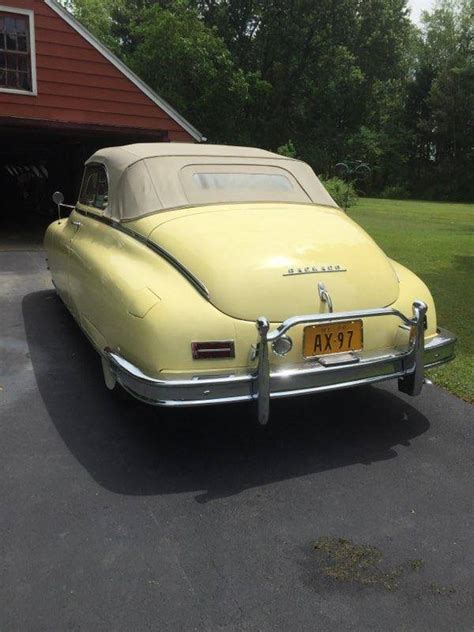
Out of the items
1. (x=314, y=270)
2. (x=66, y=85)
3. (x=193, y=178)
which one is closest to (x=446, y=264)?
(x=193, y=178)

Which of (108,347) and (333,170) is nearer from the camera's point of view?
(108,347)

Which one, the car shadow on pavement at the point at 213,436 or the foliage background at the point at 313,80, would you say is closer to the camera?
the car shadow on pavement at the point at 213,436

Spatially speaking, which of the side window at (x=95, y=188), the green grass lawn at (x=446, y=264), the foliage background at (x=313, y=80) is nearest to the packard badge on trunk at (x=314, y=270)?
the green grass lawn at (x=446, y=264)

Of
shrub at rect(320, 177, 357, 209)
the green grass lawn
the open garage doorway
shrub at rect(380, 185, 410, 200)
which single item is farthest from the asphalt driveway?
shrub at rect(380, 185, 410, 200)

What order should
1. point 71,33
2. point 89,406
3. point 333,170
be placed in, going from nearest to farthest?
point 89,406
point 71,33
point 333,170

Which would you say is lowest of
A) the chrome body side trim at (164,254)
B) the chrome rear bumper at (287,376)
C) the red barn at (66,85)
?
the chrome rear bumper at (287,376)

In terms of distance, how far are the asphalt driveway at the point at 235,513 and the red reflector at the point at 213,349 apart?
67 centimetres

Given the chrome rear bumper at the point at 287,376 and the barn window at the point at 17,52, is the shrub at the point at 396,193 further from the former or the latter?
the chrome rear bumper at the point at 287,376

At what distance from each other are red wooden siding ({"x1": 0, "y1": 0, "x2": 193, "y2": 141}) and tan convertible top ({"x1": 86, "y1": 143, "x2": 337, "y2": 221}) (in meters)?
7.02

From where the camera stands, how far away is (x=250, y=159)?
4262 millimetres

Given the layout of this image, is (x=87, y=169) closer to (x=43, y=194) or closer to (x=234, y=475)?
(x=234, y=475)

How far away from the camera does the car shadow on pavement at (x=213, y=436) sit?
2.92 meters

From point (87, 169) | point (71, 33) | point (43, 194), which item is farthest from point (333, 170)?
point (87, 169)

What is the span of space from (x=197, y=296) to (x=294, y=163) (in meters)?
1.98
